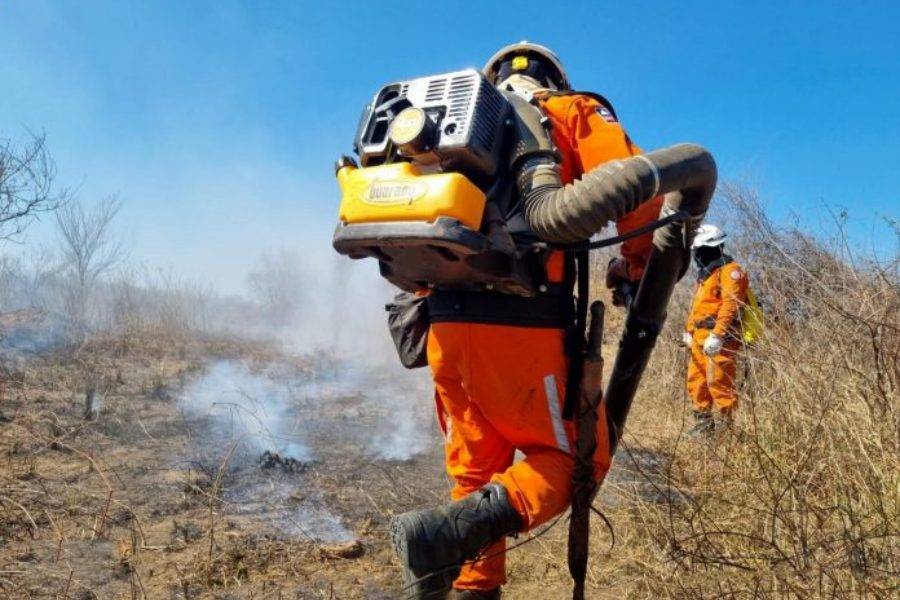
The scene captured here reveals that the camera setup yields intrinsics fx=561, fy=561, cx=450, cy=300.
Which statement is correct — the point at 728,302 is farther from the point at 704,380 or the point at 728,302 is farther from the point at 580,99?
the point at 580,99

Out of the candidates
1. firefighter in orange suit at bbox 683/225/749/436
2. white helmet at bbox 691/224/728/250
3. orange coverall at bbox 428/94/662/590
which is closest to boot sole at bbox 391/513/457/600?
orange coverall at bbox 428/94/662/590

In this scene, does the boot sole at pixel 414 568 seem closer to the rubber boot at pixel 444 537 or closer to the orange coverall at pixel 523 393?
the rubber boot at pixel 444 537

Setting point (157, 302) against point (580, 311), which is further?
point (157, 302)

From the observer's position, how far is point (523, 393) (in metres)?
1.76

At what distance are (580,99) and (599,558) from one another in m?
2.01

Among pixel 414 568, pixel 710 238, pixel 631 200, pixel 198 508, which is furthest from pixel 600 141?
pixel 710 238

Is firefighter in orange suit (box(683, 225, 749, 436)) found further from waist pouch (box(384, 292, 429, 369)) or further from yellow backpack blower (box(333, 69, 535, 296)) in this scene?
yellow backpack blower (box(333, 69, 535, 296))

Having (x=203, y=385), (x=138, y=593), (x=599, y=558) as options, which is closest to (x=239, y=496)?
(x=138, y=593)

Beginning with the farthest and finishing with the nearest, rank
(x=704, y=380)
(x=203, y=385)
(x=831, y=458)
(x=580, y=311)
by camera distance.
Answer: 1. (x=203, y=385)
2. (x=704, y=380)
3. (x=831, y=458)
4. (x=580, y=311)

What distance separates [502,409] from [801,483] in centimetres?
137

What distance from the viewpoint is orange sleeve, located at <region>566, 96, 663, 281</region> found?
1.86 m

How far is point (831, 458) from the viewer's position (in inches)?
82.1

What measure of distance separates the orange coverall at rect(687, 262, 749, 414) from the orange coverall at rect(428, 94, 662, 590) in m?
3.20

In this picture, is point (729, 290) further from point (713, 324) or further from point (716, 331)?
point (713, 324)
